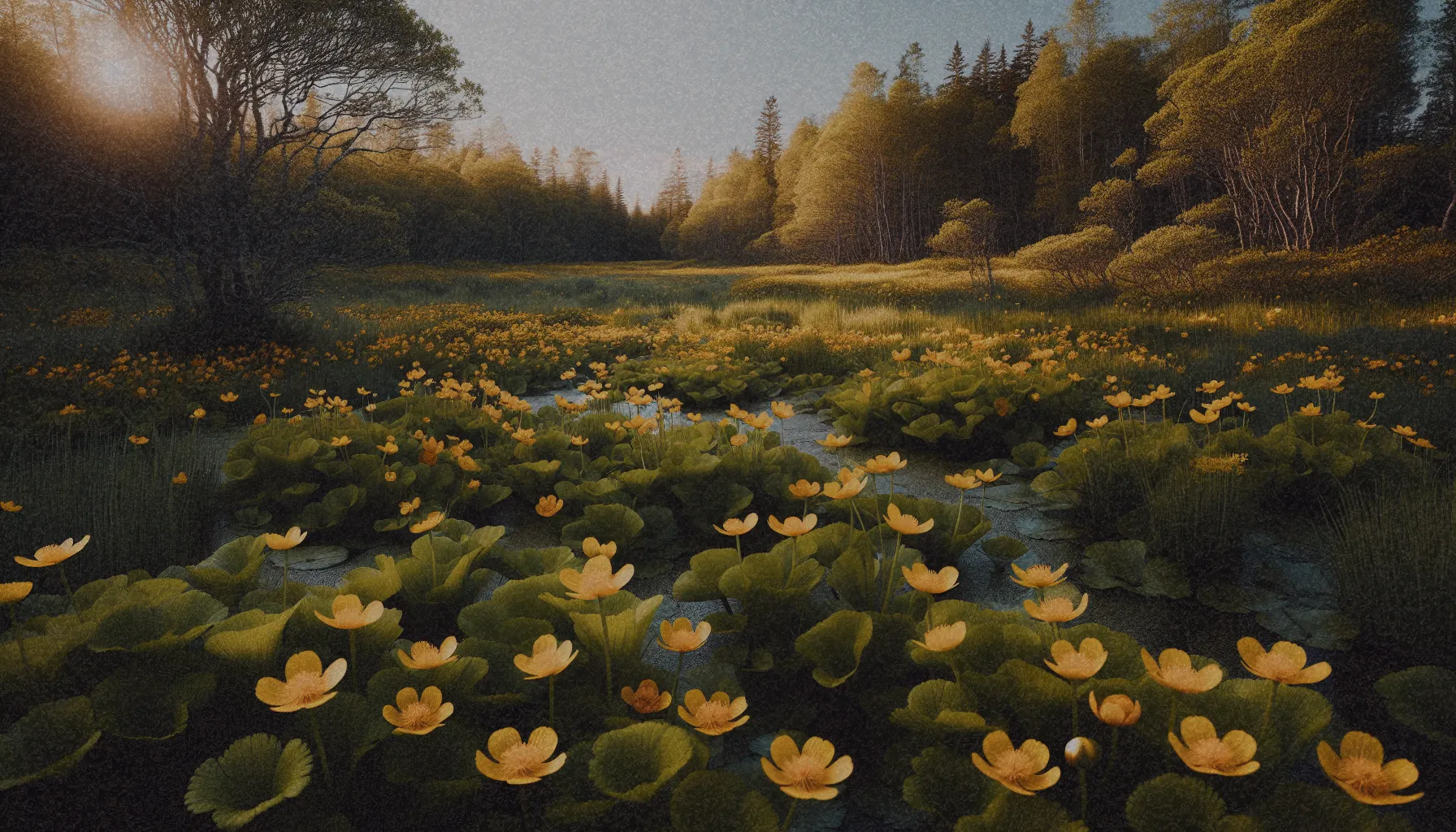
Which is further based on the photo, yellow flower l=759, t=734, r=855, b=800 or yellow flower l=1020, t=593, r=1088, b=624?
yellow flower l=1020, t=593, r=1088, b=624

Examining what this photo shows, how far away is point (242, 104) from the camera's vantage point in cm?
788

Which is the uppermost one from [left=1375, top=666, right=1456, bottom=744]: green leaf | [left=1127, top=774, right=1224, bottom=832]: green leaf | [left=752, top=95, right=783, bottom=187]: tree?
[left=752, top=95, right=783, bottom=187]: tree

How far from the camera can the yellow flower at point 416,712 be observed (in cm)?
93

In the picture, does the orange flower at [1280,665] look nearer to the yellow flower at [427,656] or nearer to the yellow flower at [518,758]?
the yellow flower at [518,758]

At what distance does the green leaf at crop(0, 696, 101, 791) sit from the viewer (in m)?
0.88

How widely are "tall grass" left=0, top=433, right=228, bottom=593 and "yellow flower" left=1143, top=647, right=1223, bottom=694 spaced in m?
2.87

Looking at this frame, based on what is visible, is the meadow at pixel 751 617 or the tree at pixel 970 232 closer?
the meadow at pixel 751 617

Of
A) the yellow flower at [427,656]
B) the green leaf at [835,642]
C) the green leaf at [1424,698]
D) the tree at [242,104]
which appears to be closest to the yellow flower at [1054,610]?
the green leaf at [835,642]

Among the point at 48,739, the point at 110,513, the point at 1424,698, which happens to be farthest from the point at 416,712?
the point at 110,513

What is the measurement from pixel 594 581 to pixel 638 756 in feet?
0.97

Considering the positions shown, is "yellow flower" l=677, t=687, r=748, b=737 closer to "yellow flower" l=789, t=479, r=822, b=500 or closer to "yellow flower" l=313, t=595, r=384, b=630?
"yellow flower" l=313, t=595, r=384, b=630

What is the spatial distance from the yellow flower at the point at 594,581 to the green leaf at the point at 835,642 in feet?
1.44

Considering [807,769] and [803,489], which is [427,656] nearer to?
[807,769]

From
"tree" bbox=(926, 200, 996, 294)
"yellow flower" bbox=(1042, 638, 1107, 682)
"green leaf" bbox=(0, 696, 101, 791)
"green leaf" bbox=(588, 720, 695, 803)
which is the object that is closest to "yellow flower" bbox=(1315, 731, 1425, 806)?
"yellow flower" bbox=(1042, 638, 1107, 682)
